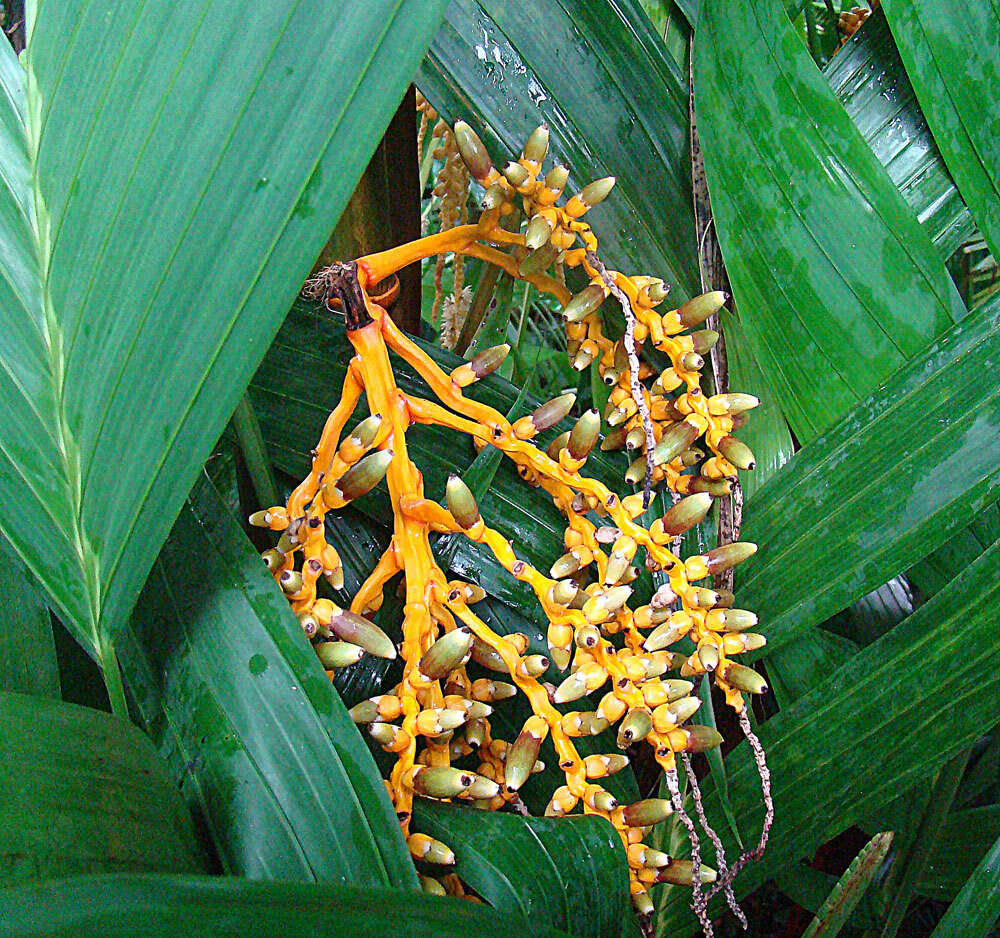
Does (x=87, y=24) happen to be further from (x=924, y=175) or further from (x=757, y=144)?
(x=924, y=175)

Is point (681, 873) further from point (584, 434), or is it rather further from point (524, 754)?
point (584, 434)

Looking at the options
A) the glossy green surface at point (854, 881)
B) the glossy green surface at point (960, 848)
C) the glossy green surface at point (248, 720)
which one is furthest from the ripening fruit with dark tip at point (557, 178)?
the glossy green surface at point (960, 848)

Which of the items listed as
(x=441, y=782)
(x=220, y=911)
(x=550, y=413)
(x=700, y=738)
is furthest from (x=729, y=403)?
(x=220, y=911)

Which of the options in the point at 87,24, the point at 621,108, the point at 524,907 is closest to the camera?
the point at 87,24

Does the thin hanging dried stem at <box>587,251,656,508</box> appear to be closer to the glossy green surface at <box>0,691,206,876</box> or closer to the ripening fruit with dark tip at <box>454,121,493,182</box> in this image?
the ripening fruit with dark tip at <box>454,121,493,182</box>

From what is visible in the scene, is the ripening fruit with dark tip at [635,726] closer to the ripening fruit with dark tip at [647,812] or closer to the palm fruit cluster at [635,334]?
the ripening fruit with dark tip at [647,812]

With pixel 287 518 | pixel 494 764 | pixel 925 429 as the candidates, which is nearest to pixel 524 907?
pixel 494 764

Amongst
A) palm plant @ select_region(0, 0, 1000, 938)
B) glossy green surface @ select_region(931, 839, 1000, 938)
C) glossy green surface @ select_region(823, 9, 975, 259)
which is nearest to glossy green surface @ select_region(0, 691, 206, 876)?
palm plant @ select_region(0, 0, 1000, 938)
